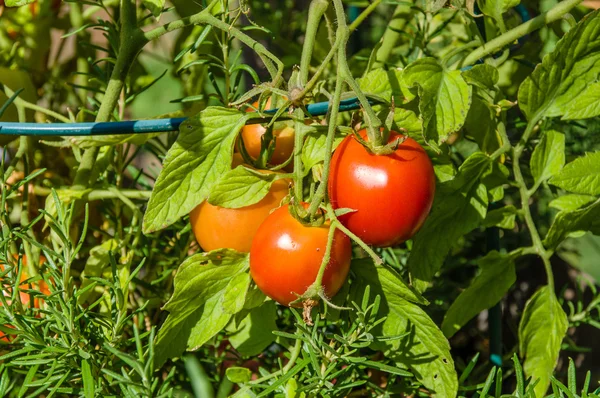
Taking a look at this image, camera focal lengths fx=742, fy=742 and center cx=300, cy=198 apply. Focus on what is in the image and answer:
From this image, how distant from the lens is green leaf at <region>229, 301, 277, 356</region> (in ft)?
2.17

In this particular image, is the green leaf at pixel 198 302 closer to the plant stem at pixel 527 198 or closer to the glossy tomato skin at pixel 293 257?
the glossy tomato skin at pixel 293 257

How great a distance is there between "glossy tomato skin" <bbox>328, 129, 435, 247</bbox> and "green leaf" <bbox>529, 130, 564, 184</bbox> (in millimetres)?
Result: 178

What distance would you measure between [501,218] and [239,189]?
0.84ft

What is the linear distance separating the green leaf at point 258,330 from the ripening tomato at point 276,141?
0.45 ft

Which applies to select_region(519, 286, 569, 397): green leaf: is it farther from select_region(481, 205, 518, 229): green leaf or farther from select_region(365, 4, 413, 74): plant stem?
select_region(365, 4, 413, 74): plant stem

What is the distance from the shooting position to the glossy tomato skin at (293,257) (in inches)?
20.4

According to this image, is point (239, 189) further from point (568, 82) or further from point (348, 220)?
point (568, 82)

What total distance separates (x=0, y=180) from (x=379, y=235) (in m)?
0.35

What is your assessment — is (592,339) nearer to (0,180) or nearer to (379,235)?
(379,235)

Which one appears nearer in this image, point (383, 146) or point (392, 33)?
point (383, 146)

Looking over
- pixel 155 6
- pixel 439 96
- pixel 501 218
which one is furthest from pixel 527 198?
pixel 155 6

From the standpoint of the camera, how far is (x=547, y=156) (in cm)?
68

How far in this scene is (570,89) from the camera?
0.65m

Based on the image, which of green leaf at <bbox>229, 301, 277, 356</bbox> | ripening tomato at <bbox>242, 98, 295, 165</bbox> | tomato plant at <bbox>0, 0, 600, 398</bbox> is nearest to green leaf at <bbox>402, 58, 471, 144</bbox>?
tomato plant at <bbox>0, 0, 600, 398</bbox>
